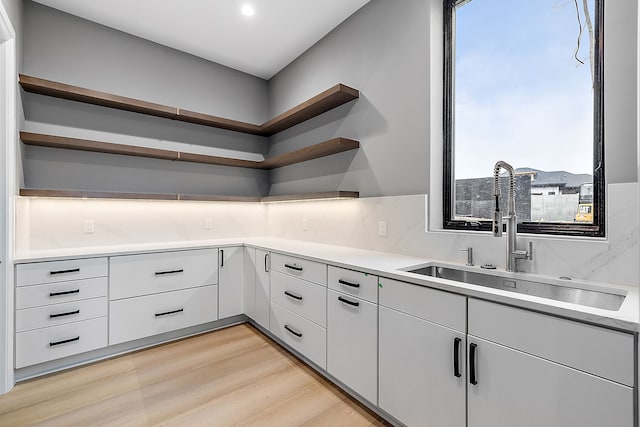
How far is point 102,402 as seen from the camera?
6.17ft

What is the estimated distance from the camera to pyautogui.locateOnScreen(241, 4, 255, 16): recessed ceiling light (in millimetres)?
2537

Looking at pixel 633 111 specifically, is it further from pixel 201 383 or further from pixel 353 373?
pixel 201 383

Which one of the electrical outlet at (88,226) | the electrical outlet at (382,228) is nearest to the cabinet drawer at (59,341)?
the electrical outlet at (88,226)

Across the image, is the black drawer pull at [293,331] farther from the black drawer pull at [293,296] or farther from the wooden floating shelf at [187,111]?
the wooden floating shelf at [187,111]

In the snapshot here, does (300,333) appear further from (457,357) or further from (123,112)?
(123,112)

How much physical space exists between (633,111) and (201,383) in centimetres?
285

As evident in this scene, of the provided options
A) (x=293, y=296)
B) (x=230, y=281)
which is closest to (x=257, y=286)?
(x=230, y=281)

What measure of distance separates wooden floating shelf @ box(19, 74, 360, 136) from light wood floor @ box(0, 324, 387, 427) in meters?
2.17

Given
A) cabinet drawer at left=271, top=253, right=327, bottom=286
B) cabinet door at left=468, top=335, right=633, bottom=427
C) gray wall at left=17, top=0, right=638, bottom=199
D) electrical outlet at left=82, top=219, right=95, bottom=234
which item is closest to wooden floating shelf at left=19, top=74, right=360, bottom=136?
gray wall at left=17, top=0, right=638, bottom=199

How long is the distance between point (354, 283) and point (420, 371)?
0.57 m

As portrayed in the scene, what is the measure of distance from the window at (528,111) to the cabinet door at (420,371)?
0.90m

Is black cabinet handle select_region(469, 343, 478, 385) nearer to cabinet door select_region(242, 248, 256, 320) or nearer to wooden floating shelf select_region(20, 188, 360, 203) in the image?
wooden floating shelf select_region(20, 188, 360, 203)

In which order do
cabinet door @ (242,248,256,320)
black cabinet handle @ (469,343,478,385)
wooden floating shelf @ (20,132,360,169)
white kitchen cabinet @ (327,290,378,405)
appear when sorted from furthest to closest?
cabinet door @ (242,248,256,320) → wooden floating shelf @ (20,132,360,169) → white kitchen cabinet @ (327,290,378,405) → black cabinet handle @ (469,343,478,385)

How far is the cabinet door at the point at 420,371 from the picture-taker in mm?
1324
